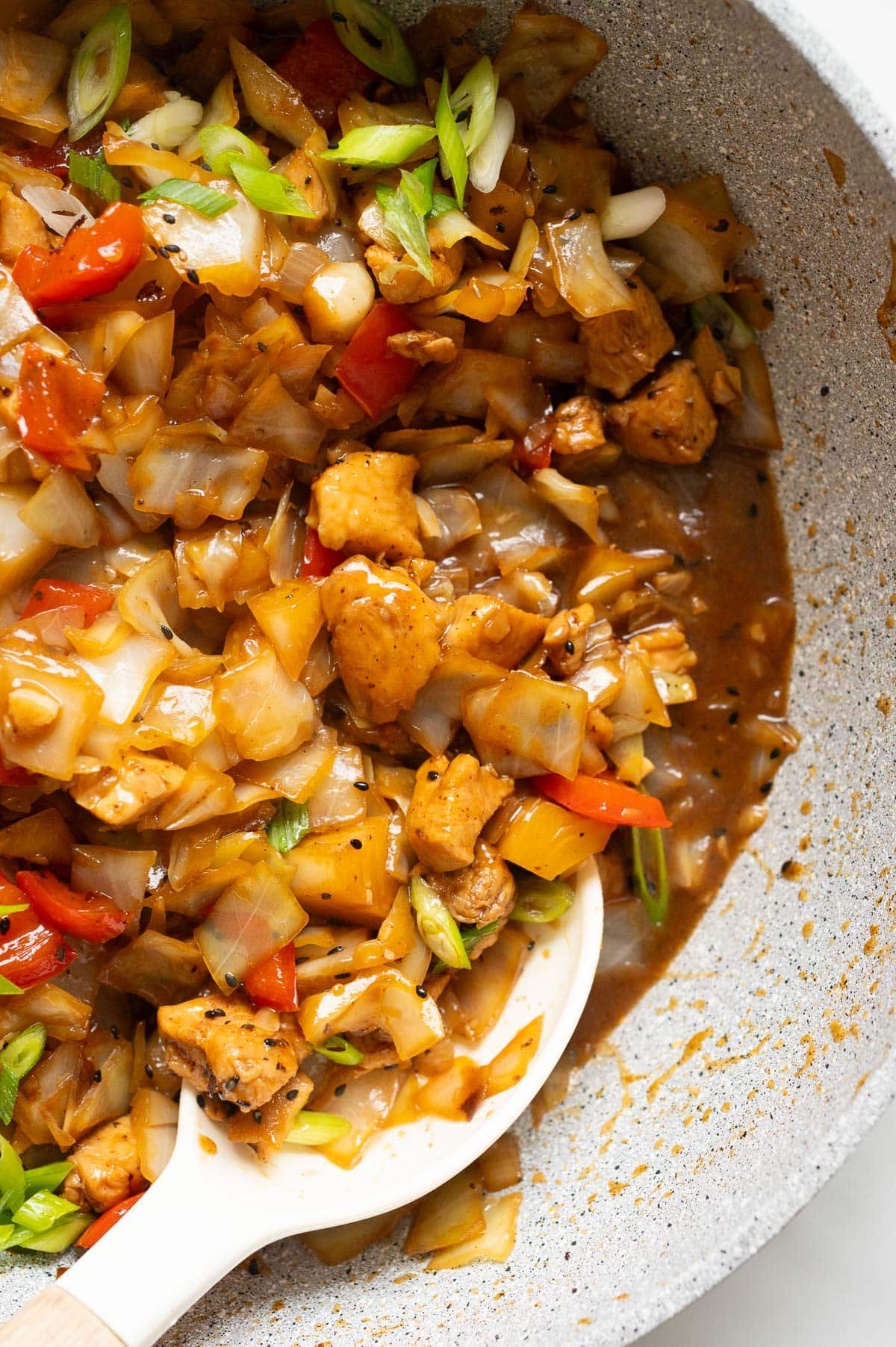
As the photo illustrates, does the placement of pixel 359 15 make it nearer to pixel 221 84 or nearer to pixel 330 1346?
pixel 221 84

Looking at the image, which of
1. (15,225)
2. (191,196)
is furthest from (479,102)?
(15,225)

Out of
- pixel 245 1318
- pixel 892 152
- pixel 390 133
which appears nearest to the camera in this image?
pixel 892 152

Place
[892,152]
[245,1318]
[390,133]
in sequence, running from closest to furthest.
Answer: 1. [892,152]
2. [390,133]
3. [245,1318]

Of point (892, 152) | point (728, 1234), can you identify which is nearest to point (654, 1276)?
point (728, 1234)

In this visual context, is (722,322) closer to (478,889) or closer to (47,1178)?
(478,889)

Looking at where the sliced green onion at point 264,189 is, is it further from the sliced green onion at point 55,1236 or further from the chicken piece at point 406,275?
the sliced green onion at point 55,1236

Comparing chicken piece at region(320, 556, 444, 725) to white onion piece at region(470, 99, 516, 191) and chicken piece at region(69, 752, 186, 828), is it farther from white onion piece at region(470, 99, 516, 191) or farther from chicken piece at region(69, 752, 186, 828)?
white onion piece at region(470, 99, 516, 191)

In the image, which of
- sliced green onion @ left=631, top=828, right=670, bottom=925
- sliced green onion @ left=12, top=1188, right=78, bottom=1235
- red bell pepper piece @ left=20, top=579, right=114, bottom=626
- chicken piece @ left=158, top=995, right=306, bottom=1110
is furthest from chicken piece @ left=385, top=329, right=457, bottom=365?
sliced green onion @ left=12, top=1188, right=78, bottom=1235
